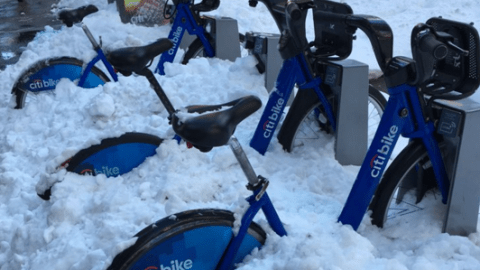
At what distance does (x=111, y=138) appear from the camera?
11.3 ft

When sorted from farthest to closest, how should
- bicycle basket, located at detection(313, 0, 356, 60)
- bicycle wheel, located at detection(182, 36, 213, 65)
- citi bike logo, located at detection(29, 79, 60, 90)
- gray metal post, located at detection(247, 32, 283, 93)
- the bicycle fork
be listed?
bicycle wheel, located at detection(182, 36, 213, 65) < citi bike logo, located at detection(29, 79, 60, 90) < gray metal post, located at detection(247, 32, 283, 93) < bicycle basket, located at detection(313, 0, 356, 60) < the bicycle fork

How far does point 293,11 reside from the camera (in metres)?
3.46

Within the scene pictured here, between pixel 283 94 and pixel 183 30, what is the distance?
220 centimetres

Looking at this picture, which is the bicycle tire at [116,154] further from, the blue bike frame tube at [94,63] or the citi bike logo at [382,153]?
the blue bike frame tube at [94,63]

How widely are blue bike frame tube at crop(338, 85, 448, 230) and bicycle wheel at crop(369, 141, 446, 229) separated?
0.08m

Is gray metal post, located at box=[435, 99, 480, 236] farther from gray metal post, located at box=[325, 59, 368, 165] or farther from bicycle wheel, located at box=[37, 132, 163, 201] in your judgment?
bicycle wheel, located at box=[37, 132, 163, 201]

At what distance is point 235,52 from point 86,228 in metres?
3.24

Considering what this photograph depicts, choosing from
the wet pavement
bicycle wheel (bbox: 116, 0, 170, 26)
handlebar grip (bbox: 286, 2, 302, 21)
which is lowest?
the wet pavement

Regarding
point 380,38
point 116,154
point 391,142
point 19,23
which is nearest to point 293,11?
point 380,38

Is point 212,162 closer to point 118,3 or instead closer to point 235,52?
point 235,52

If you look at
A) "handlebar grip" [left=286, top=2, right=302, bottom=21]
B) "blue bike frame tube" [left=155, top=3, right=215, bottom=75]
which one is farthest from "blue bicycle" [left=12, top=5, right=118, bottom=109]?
"handlebar grip" [left=286, top=2, right=302, bottom=21]

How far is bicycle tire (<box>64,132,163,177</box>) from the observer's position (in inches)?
132

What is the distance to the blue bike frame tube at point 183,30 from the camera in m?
5.50

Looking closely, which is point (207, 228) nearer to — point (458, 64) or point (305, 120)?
point (458, 64)
